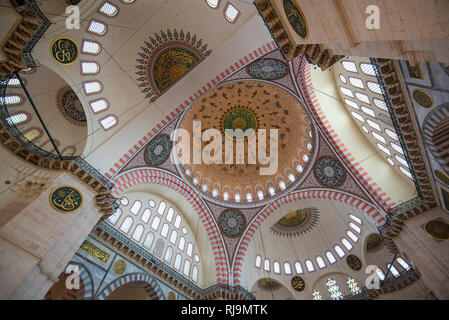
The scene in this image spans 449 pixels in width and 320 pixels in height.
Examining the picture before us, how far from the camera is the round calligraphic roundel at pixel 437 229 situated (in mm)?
7320

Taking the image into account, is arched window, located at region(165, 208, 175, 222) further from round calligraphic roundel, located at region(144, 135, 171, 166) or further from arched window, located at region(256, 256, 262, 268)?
arched window, located at region(256, 256, 262, 268)

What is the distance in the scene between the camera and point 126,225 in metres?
10.4

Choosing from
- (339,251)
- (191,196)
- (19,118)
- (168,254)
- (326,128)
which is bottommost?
(168,254)

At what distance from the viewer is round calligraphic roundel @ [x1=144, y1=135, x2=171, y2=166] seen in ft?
33.8

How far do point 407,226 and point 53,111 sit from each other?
572 inches

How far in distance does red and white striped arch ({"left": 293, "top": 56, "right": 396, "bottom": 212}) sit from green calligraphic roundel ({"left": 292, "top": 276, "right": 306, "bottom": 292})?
7.71 metres

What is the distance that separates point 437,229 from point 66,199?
11.9 metres

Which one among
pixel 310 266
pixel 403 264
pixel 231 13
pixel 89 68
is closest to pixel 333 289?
pixel 310 266

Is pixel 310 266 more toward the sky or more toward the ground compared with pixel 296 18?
more toward the sky

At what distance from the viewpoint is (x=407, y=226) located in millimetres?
8195

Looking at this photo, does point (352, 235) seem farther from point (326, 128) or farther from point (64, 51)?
point (64, 51)

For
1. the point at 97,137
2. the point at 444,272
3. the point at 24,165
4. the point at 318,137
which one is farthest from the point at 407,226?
the point at 24,165

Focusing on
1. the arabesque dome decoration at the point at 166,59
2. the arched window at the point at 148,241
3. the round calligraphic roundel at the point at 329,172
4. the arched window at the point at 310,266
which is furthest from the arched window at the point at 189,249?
the arabesque dome decoration at the point at 166,59

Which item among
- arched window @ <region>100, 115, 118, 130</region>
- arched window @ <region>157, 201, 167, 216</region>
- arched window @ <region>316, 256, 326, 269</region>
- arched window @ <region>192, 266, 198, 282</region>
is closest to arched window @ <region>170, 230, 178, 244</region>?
arched window @ <region>157, 201, 167, 216</region>
